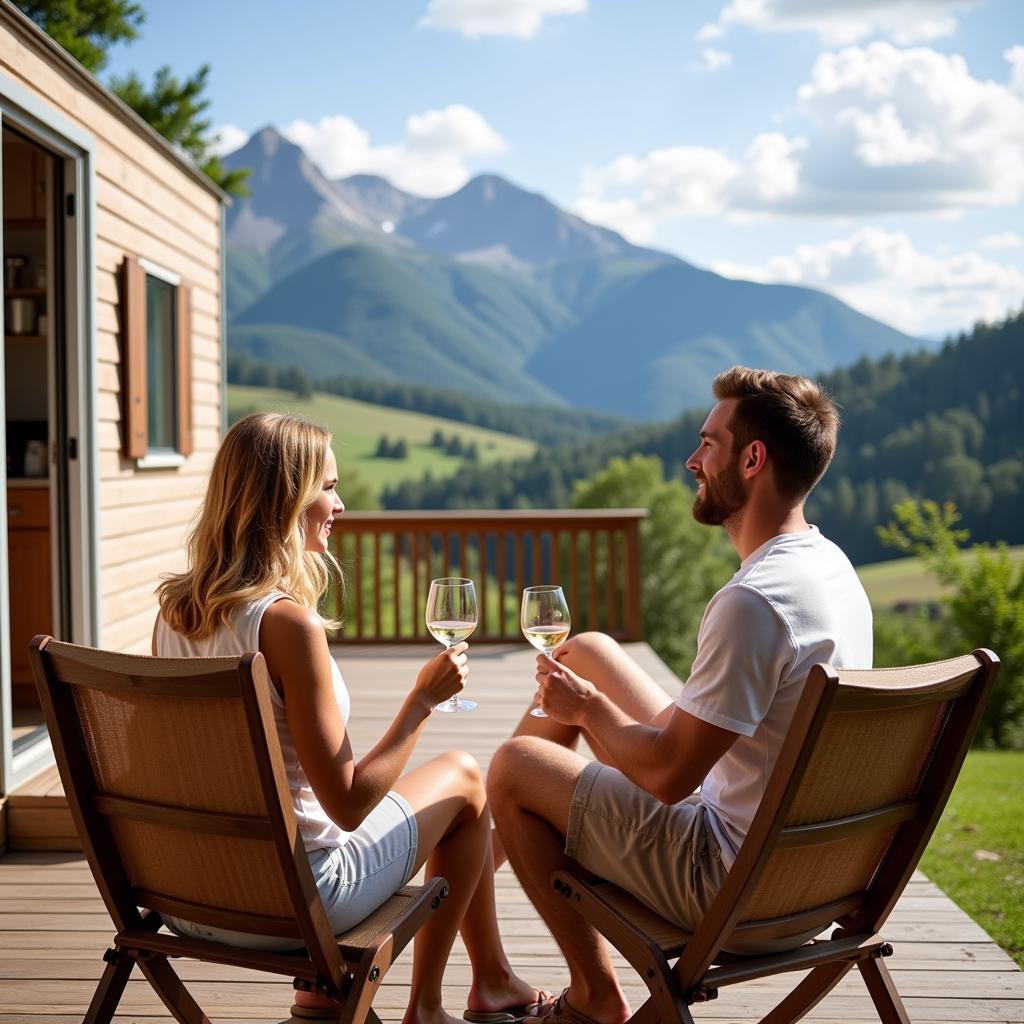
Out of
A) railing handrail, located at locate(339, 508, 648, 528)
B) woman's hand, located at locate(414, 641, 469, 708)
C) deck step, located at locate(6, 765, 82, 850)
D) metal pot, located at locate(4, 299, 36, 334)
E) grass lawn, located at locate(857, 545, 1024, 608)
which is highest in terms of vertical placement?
metal pot, located at locate(4, 299, 36, 334)

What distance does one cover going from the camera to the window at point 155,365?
4887 mm

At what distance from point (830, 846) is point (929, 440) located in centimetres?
4596

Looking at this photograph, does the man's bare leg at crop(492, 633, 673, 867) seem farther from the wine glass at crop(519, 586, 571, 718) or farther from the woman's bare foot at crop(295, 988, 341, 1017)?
the woman's bare foot at crop(295, 988, 341, 1017)

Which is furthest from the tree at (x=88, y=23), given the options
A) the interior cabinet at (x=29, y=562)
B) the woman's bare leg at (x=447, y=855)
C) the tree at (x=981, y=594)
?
the woman's bare leg at (x=447, y=855)

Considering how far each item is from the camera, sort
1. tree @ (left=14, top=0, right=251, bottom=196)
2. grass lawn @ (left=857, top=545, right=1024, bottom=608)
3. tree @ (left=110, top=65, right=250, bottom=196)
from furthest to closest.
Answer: grass lawn @ (left=857, top=545, right=1024, bottom=608) < tree @ (left=110, top=65, right=250, bottom=196) < tree @ (left=14, top=0, right=251, bottom=196)

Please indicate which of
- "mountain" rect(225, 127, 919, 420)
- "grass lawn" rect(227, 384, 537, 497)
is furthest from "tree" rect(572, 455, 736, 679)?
"mountain" rect(225, 127, 919, 420)

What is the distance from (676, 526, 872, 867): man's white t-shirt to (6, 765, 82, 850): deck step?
2.39m

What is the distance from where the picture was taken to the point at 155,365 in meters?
5.66

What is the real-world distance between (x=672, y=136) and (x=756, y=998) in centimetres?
11167

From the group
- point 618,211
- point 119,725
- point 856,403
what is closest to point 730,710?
point 119,725

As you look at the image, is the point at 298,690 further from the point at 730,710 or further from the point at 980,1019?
the point at 980,1019

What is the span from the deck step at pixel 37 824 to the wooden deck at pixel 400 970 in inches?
1.4

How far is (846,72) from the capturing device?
70750mm

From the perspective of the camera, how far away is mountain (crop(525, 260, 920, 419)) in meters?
113
